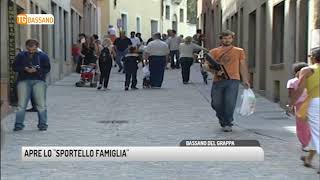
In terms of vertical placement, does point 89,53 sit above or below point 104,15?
below

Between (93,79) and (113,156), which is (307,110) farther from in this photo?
(93,79)

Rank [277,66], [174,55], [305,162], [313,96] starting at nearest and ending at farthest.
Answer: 1. [313,96]
2. [305,162]
3. [277,66]
4. [174,55]

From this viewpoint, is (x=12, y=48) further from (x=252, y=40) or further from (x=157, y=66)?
(x=252, y=40)

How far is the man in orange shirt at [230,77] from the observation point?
11180 mm

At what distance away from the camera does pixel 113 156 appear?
6.08 metres

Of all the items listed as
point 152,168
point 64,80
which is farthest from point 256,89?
point 152,168

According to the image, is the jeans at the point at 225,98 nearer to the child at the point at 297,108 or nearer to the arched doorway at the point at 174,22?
the child at the point at 297,108

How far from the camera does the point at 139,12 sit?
160 feet

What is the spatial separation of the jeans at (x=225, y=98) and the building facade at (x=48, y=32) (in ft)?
11.1

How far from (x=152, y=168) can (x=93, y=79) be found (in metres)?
13.3

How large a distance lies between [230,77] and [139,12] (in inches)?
1497

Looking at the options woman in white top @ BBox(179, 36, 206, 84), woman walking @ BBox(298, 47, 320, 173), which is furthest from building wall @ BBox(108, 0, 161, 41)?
woman walking @ BBox(298, 47, 320, 173)

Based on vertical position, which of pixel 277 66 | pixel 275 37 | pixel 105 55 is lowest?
pixel 277 66

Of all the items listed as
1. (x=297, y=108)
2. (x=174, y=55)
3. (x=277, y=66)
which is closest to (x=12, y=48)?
(x=277, y=66)
